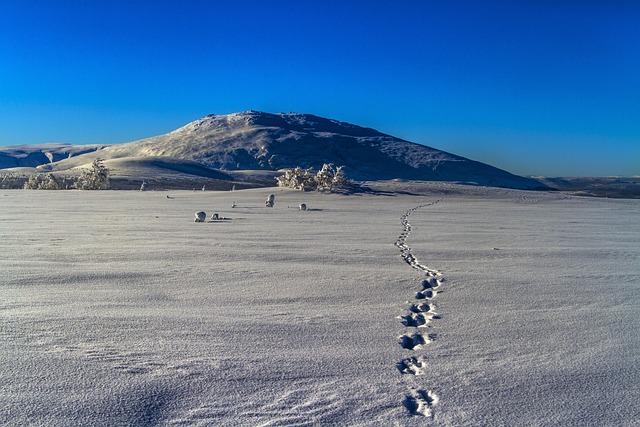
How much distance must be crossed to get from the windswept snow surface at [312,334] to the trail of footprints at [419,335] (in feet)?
0.04

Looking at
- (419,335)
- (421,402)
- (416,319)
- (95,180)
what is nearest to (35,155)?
(95,180)

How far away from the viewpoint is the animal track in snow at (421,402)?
8.22 feet

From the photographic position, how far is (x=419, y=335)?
357 cm

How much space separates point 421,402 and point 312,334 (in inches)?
42.6

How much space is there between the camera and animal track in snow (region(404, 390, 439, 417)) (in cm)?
251

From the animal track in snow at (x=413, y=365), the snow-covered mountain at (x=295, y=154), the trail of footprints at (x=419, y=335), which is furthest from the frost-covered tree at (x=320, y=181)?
the snow-covered mountain at (x=295, y=154)

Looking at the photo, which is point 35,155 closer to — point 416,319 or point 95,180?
point 95,180

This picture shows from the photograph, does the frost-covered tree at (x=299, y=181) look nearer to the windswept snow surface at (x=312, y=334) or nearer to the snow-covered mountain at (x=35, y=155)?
the windswept snow surface at (x=312, y=334)

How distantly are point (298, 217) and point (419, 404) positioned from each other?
946 centimetres

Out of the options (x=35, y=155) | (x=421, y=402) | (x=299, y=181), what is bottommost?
(x=421, y=402)

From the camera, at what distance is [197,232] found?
28.1ft

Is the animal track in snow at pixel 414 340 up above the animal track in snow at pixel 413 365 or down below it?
above

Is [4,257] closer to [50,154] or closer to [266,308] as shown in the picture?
[266,308]

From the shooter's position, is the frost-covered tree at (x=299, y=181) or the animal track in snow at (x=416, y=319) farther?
the frost-covered tree at (x=299, y=181)
